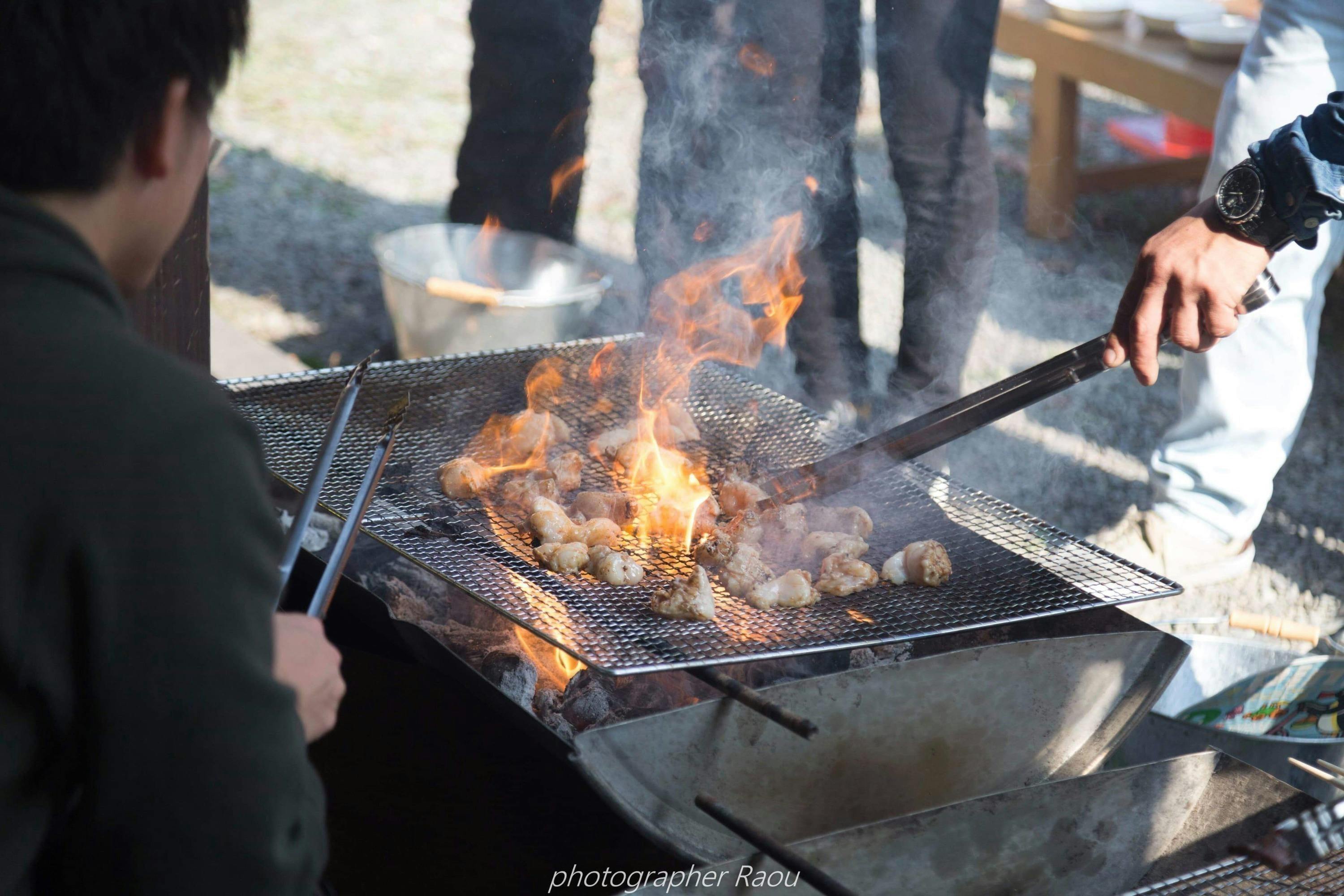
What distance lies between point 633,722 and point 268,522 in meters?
0.85

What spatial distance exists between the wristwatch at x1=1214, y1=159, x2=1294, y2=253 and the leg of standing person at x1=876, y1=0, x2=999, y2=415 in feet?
5.07

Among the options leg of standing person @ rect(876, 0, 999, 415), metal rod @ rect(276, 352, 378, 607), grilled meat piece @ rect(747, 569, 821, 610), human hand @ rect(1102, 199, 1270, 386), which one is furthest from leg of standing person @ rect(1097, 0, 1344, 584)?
metal rod @ rect(276, 352, 378, 607)

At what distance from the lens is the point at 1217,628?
143 inches

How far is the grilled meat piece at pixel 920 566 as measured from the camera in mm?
2322

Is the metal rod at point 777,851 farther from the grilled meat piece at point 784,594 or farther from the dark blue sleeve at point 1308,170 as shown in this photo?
the dark blue sleeve at point 1308,170

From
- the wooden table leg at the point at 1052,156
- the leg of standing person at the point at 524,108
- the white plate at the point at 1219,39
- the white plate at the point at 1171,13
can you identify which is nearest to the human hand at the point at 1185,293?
the leg of standing person at the point at 524,108

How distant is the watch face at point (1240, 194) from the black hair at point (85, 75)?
2.04 metres

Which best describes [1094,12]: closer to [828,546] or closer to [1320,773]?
[828,546]

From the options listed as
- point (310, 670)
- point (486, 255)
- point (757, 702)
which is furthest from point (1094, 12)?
point (310, 670)

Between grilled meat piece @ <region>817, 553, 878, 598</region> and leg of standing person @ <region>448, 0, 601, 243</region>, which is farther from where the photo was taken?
leg of standing person @ <region>448, 0, 601, 243</region>

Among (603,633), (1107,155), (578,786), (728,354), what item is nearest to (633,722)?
(603,633)

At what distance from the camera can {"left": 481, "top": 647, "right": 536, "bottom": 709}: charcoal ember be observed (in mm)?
2344

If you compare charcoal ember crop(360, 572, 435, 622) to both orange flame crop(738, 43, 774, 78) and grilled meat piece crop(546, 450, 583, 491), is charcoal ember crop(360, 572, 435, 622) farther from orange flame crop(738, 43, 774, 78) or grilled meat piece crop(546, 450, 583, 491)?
orange flame crop(738, 43, 774, 78)

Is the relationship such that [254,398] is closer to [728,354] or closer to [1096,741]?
[728,354]
